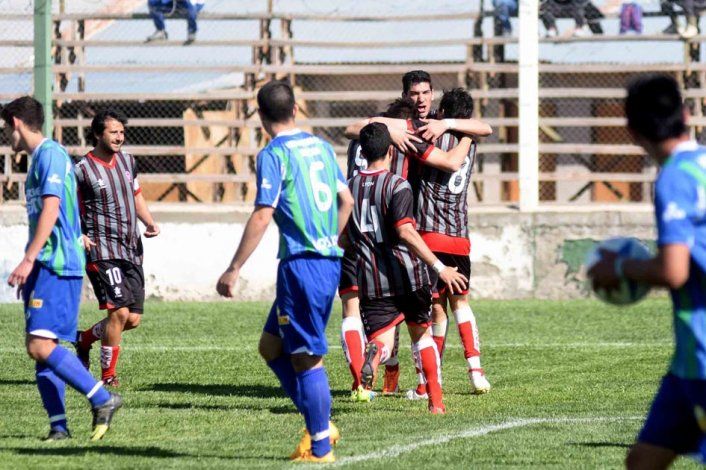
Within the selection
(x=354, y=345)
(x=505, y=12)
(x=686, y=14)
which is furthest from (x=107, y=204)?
(x=686, y=14)

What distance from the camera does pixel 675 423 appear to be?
209 inches

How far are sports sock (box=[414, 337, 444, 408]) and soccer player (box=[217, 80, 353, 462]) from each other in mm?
1955

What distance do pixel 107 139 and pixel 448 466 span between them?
481 centimetres

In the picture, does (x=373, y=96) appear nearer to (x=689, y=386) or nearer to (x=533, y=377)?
(x=533, y=377)

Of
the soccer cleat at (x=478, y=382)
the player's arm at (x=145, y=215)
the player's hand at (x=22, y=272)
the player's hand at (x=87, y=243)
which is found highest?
the player's arm at (x=145, y=215)

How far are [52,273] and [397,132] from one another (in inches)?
106

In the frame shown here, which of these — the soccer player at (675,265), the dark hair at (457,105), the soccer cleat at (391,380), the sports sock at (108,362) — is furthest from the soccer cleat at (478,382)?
the soccer player at (675,265)

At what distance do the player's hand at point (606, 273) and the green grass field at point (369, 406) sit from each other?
2.51 m

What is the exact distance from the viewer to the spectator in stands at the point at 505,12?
19578 millimetres

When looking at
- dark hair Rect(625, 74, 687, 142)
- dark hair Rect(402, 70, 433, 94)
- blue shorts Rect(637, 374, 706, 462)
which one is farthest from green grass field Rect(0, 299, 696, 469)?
dark hair Rect(625, 74, 687, 142)

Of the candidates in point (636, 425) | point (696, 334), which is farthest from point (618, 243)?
point (636, 425)

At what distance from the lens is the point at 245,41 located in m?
20.5

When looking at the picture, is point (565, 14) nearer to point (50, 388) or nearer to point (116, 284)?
point (116, 284)

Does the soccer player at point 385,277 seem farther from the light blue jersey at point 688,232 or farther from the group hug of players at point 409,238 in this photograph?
the light blue jersey at point 688,232
